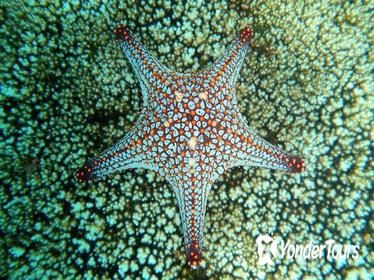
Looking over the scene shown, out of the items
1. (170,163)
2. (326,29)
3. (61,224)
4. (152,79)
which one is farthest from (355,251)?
(61,224)

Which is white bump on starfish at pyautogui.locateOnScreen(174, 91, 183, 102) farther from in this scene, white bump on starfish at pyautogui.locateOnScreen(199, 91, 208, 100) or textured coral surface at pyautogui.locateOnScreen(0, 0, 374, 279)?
textured coral surface at pyautogui.locateOnScreen(0, 0, 374, 279)

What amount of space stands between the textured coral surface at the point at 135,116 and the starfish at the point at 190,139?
52 centimetres

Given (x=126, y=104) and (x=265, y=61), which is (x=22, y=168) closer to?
(x=126, y=104)

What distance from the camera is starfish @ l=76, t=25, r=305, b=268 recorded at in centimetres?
→ 347

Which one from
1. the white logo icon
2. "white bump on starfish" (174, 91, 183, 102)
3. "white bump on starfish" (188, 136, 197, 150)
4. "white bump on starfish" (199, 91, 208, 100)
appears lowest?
the white logo icon

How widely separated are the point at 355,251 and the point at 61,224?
3.62 metres

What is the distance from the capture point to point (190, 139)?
3441mm

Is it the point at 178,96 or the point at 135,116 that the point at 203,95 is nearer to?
the point at 178,96

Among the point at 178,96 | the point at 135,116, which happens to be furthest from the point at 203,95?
the point at 135,116

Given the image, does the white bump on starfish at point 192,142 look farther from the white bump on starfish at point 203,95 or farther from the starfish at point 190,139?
the white bump on starfish at point 203,95

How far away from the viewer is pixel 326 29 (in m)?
4.27

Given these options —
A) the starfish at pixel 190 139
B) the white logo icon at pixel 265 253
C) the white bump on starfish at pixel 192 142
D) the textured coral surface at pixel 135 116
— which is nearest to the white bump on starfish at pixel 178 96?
the starfish at pixel 190 139

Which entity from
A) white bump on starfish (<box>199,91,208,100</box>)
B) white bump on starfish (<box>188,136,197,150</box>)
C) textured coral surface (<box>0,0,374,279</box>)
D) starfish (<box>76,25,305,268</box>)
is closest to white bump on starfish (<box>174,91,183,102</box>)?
starfish (<box>76,25,305,268</box>)

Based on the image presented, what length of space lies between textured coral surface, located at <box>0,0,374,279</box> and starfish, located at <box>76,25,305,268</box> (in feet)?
1.70
